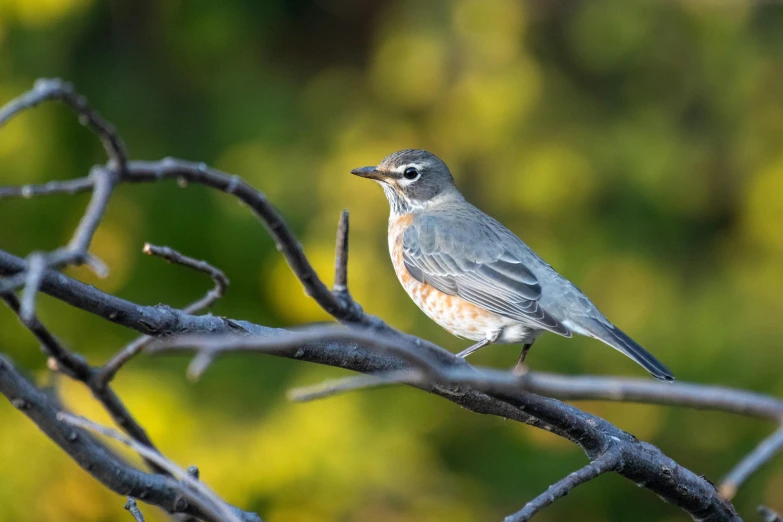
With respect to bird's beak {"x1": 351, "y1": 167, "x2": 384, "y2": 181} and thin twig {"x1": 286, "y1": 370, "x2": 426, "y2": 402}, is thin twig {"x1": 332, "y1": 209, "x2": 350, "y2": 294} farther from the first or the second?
bird's beak {"x1": 351, "y1": 167, "x2": 384, "y2": 181}

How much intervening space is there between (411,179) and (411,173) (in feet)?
0.10

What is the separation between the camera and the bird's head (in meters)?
3.94

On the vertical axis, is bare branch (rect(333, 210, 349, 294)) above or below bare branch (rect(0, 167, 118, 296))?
above

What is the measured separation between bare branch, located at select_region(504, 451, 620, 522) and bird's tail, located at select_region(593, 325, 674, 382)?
101cm

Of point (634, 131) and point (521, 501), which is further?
point (634, 131)

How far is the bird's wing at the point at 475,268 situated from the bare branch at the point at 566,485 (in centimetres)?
120

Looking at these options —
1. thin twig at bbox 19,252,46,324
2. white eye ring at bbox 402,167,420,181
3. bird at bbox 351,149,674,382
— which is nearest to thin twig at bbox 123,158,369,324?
thin twig at bbox 19,252,46,324

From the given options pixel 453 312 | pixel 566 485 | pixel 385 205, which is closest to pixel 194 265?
pixel 566 485

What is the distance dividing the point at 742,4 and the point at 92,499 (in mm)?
4484

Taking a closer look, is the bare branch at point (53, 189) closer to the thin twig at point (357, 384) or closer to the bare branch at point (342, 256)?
the thin twig at point (357, 384)

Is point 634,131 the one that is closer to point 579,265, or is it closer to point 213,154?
point 579,265

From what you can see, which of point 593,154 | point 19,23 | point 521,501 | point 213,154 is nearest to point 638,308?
point 593,154

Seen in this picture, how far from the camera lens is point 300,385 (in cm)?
421

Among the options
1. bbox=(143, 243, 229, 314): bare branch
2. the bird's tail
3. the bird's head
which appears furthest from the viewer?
the bird's head
